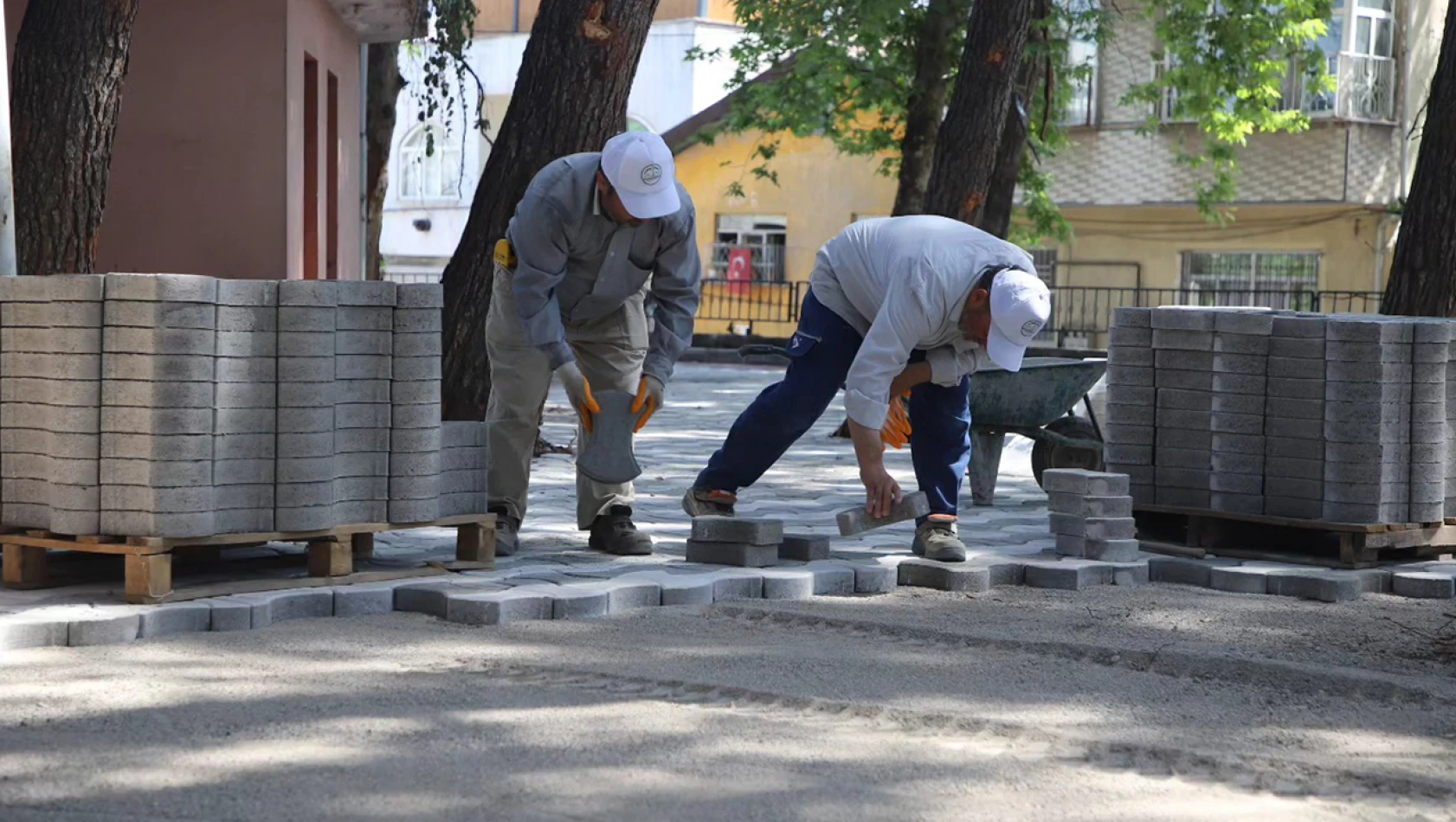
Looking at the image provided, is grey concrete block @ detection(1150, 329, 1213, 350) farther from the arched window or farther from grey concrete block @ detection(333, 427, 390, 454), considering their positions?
the arched window

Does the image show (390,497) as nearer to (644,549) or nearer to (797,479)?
(644,549)

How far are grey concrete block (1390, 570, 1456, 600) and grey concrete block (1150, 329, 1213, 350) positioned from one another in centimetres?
132

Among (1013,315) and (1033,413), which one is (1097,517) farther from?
(1033,413)

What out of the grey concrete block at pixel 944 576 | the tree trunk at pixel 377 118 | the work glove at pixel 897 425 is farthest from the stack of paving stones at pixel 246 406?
the tree trunk at pixel 377 118

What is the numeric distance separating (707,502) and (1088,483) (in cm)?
165

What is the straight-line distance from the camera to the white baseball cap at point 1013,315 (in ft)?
22.5

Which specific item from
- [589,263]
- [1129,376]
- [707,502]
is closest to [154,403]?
[589,263]

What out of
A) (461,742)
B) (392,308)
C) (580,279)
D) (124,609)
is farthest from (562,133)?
(461,742)

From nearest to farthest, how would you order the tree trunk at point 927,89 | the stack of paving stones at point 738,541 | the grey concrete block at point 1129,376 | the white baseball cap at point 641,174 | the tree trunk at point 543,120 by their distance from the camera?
1. the white baseball cap at point 641,174
2. the stack of paving stones at point 738,541
3. the grey concrete block at point 1129,376
4. the tree trunk at point 543,120
5. the tree trunk at point 927,89

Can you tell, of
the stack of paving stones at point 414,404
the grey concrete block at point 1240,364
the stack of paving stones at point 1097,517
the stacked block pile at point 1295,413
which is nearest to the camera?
the stack of paving stones at point 414,404

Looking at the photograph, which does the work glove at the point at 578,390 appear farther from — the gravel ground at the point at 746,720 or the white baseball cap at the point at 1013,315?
the white baseball cap at the point at 1013,315

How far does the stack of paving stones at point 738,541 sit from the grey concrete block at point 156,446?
86.9 inches

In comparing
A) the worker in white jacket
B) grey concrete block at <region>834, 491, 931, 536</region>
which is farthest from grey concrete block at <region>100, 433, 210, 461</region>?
grey concrete block at <region>834, 491, 931, 536</region>

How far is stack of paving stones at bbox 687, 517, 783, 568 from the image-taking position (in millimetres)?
7566
